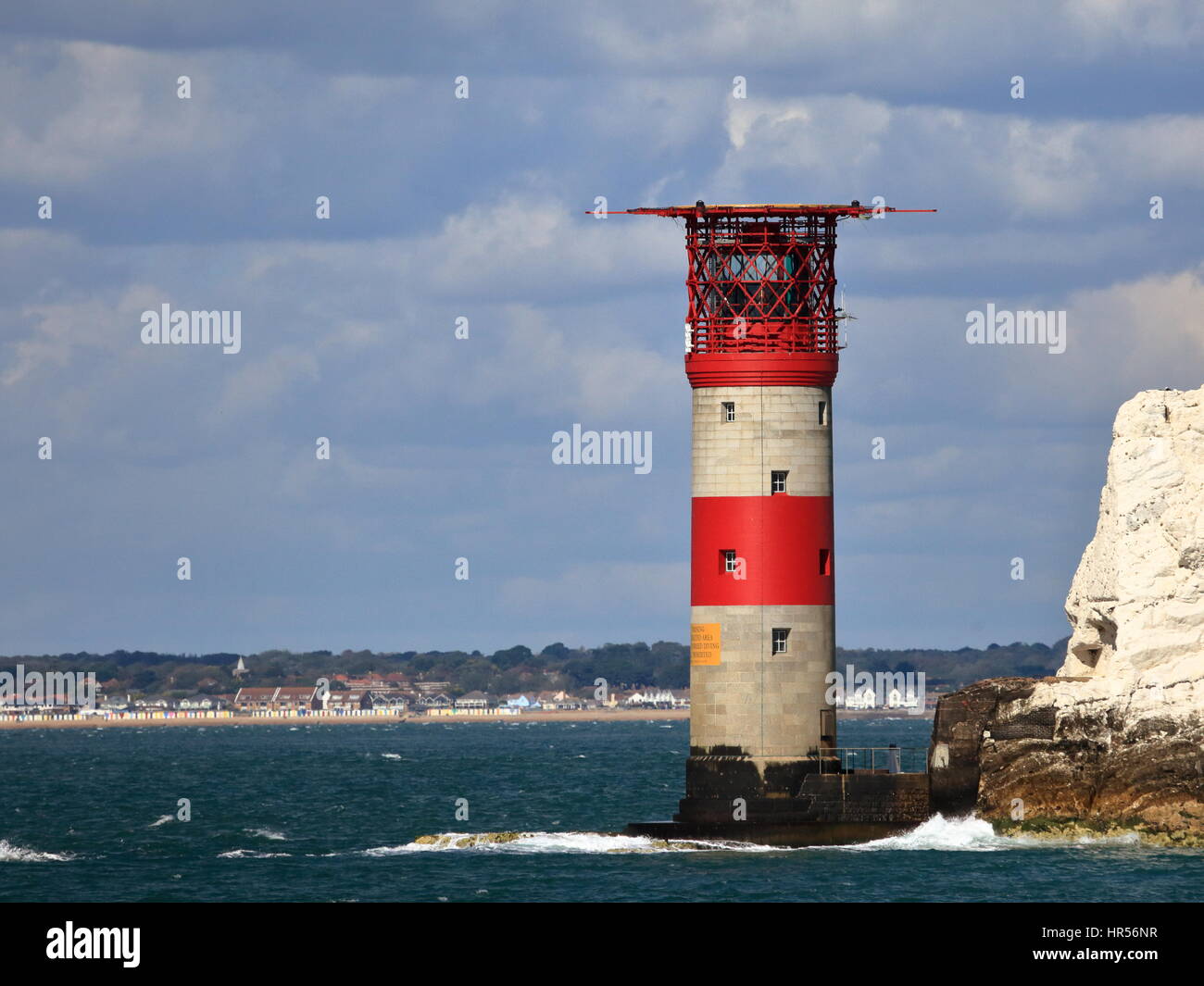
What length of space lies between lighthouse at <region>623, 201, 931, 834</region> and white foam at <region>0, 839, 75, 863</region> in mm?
20630

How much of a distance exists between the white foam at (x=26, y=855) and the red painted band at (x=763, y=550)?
23.4 m

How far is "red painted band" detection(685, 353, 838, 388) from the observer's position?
208ft

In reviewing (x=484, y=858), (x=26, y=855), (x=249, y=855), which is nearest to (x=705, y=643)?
(x=484, y=858)

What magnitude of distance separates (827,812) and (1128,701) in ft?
28.4

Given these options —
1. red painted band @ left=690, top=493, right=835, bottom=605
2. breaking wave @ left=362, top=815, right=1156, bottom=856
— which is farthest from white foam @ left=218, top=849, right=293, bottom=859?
red painted band @ left=690, top=493, right=835, bottom=605

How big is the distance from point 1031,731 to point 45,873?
28812mm

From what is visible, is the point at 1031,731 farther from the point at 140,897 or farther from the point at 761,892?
the point at 140,897

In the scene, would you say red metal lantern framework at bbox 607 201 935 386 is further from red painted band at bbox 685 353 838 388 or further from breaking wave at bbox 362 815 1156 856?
breaking wave at bbox 362 815 1156 856

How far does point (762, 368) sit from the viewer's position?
208 feet

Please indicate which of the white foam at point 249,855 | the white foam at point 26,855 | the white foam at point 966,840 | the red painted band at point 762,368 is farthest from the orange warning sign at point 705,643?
the white foam at point 26,855

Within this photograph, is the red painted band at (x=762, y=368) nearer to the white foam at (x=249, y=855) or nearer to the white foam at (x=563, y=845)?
the white foam at (x=563, y=845)

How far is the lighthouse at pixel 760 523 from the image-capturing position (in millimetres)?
62906
